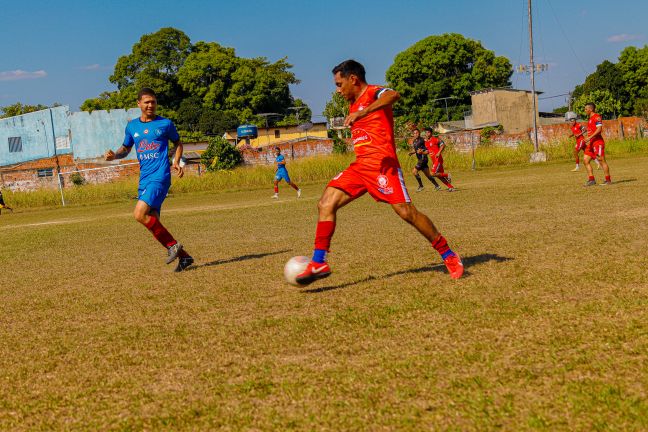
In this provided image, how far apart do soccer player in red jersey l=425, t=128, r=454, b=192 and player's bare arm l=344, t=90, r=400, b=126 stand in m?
14.5

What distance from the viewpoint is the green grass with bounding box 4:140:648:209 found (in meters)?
35.5

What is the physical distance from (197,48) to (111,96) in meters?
12.4

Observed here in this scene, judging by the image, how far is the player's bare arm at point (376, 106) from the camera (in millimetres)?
6305

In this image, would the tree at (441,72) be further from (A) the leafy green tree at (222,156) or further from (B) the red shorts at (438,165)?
(B) the red shorts at (438,165)

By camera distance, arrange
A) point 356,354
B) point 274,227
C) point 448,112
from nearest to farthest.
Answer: point 356,354 < point 274,227 < point 448,112

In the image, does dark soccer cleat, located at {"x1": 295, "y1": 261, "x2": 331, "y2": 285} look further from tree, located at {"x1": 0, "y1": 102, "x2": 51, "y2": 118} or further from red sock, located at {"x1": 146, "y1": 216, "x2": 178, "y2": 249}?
tree, located at {"x1": 0, "y1": 102, "x2": 51, "y2": 118}

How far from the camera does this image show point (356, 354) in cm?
409

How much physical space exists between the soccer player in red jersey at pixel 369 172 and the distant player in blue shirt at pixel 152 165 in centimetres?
285

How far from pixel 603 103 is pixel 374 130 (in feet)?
277

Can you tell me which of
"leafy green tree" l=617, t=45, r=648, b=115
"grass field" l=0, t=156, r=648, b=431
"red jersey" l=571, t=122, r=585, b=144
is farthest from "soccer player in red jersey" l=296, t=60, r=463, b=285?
"leafy green tree" l=617, t=45, r=648, b=115

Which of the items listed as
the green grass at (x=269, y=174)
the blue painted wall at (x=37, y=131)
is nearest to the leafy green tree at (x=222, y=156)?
the green grass at (x=269, y=174)

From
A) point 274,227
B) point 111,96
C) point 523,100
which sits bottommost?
point 274,227

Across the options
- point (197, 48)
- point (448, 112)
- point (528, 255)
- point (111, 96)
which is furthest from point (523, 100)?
point (528, 255)

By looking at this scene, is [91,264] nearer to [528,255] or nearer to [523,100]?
[528,255]
